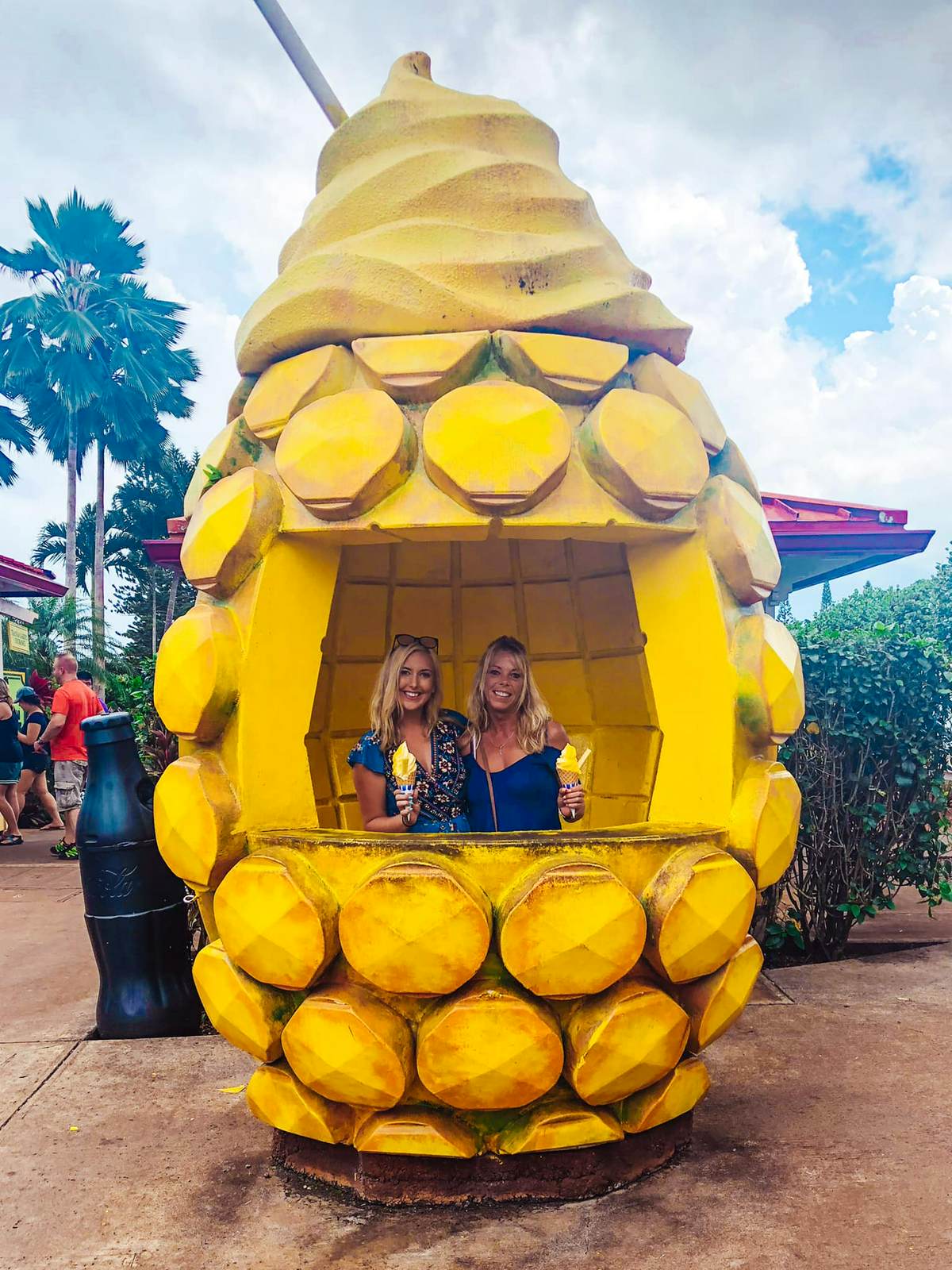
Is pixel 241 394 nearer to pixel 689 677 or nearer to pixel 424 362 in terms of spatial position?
pixel 424 362

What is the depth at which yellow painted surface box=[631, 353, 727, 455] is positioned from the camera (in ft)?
9.01

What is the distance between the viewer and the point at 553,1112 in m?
2.36

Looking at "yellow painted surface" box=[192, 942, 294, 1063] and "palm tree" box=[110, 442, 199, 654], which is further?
"palm tree" box=[110, 442, 199, 654]

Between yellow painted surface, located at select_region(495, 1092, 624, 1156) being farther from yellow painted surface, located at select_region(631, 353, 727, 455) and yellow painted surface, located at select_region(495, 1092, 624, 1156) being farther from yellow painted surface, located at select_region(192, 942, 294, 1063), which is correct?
yellow painted surface, located at select_region(631, 353, 727, 455)

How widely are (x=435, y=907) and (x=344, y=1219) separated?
31.9 inches

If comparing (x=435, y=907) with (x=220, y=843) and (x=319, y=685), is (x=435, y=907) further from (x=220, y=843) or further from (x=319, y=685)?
(x=319, y=685)

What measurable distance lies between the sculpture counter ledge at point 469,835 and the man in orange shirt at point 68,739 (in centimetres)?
566

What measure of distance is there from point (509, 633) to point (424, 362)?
1.63 metres

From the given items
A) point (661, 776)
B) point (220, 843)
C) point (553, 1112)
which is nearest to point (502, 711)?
point (661, 776)

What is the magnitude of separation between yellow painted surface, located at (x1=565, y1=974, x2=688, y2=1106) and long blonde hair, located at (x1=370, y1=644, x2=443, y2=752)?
978 millimetres

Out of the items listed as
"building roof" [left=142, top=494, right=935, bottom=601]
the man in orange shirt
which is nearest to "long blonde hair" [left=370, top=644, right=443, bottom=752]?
"building roof" [left=142, top=494, right=935, bottom=601]

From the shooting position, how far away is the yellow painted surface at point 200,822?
2539 mm

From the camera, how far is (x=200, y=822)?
2.54 metres

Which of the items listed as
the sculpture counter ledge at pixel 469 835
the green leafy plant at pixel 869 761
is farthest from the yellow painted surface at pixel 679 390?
the green leafy plant at pixel 869 761
